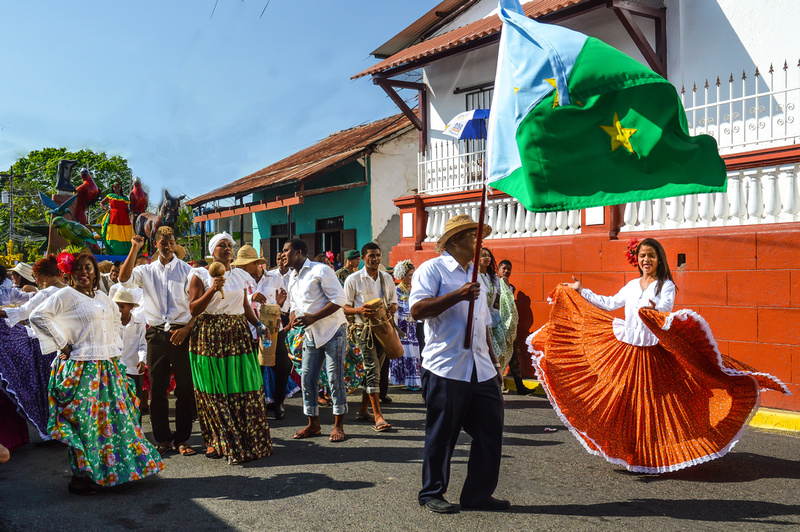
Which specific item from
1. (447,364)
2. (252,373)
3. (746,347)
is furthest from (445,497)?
(746,347)

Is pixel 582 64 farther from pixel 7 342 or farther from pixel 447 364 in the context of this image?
pixel 7 342

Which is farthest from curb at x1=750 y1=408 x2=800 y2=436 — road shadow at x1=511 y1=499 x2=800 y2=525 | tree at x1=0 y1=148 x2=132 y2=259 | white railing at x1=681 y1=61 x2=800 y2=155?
tree at x1=0 y1=148 x2=132 y2=259

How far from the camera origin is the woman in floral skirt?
481cm

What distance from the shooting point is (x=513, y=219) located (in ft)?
34.9

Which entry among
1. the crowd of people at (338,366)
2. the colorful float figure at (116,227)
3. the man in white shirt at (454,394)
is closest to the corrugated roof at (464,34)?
the colorful float figure at (116,227)

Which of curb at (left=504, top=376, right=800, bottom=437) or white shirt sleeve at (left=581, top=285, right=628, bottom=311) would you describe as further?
curb at (left=504, top=376, right=800, bottom=437)

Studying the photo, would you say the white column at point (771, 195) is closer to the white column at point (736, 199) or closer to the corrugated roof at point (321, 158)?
the white column at point (736, 199)

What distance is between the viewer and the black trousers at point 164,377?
6027 mm

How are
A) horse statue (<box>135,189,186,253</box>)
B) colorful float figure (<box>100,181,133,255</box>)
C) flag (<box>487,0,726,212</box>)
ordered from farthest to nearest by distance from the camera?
colorful float figure (<box>100,181,133,255</box>), horse statue (<box>135,189,186,253</box>), flag (<box>487,0,726,212</box>)

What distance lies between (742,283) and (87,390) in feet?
22.1

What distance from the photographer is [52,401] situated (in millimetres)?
4840

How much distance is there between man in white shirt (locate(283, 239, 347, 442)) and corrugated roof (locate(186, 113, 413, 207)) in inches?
385

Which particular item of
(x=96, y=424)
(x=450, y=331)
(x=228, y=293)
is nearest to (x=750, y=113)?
(x=450, y=331)

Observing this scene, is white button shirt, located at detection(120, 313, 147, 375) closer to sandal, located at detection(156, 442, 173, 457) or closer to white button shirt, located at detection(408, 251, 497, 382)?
sandal, located at detection(156, 442, 173, 457)
